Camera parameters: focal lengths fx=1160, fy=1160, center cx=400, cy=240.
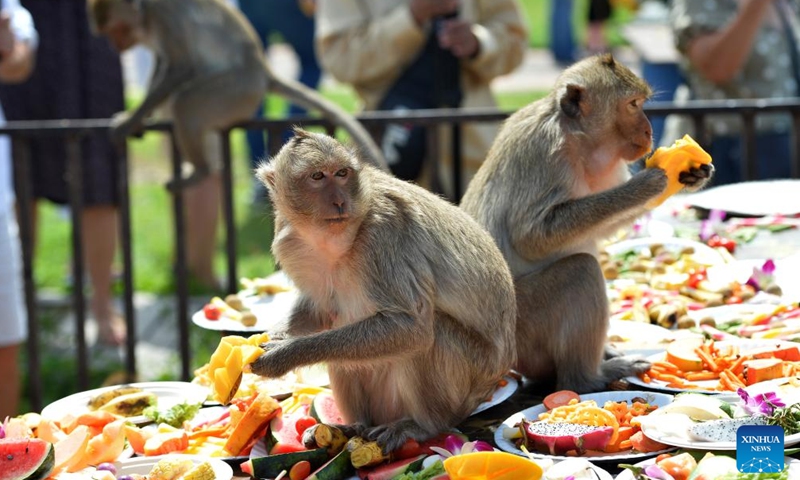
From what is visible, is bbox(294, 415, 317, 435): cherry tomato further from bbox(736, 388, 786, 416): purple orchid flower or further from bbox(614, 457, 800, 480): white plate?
bbox(736, 388, 786, 416): purple orchid flower

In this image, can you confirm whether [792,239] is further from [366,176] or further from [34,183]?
[34,183]

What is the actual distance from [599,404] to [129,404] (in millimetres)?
1320

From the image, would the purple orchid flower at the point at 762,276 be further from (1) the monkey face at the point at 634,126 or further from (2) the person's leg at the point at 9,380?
(2) the person's leg at the point at 9,380

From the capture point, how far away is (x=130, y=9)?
709 cm

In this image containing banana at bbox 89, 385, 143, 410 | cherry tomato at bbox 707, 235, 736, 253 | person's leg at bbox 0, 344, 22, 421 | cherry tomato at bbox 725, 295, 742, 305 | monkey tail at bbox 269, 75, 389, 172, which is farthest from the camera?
monkey tail at bbox 269, 75, 389, 172

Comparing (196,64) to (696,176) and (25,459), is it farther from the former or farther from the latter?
(25,459)

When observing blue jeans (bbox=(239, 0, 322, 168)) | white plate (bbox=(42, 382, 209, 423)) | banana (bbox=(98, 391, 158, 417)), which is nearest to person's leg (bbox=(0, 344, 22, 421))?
white plate (bbox=(42, 382, 209, 423))

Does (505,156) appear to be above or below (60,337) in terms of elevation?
above

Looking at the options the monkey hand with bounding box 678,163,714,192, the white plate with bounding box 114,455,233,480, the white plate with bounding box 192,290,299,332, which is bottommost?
the white plate with bounding box 114,455,233,480

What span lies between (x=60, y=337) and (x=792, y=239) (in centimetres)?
523

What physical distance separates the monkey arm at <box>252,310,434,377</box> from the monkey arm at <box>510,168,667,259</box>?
0.80 metres

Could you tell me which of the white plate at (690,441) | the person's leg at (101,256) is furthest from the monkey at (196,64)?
the white plate at (690,441)

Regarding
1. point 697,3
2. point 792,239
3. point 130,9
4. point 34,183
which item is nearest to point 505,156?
point 792,239

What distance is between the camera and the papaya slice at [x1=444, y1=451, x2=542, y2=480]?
2.46m
